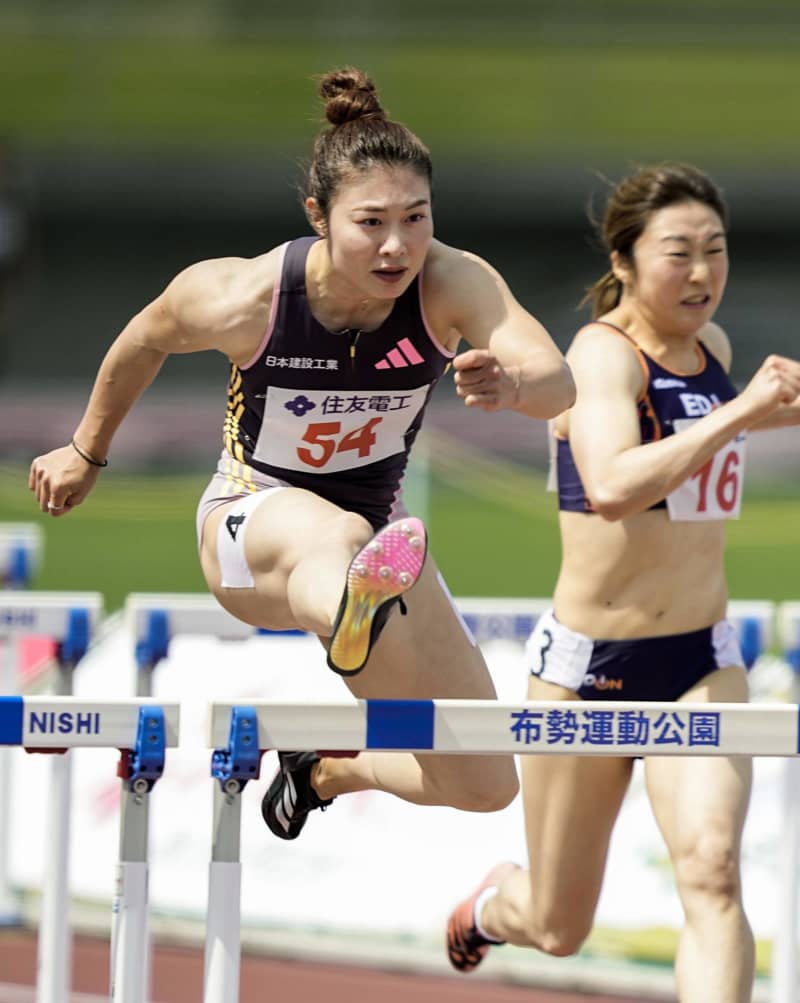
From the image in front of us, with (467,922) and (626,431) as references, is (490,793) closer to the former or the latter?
(626,431)

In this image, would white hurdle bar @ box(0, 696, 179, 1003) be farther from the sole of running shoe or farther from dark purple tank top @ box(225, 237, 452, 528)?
the sole of running shoe

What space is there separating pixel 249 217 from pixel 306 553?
22.7 meters

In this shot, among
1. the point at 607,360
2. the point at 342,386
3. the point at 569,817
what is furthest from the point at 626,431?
the point at 569,817

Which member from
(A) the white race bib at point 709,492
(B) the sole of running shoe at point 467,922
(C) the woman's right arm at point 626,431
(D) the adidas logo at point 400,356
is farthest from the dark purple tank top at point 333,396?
(B) the sole of running shoe at point 467,922

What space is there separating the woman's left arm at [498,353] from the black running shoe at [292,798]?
47.3 inches

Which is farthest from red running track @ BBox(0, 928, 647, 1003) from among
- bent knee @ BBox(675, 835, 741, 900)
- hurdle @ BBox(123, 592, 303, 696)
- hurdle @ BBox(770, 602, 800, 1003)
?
bent knee @ BBox(675, 835, 741, 900)

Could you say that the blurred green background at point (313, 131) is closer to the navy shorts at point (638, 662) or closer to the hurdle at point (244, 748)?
the navy shorts at point (638, 662)

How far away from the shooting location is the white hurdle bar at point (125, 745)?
2.88m

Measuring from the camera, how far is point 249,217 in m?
25.6

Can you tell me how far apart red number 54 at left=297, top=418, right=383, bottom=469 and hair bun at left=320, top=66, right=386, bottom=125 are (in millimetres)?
610

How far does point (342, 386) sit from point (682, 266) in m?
1.02

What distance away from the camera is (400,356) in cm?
359

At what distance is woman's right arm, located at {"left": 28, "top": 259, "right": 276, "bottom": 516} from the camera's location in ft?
11.7

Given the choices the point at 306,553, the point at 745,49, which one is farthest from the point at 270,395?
the point at 745,49
